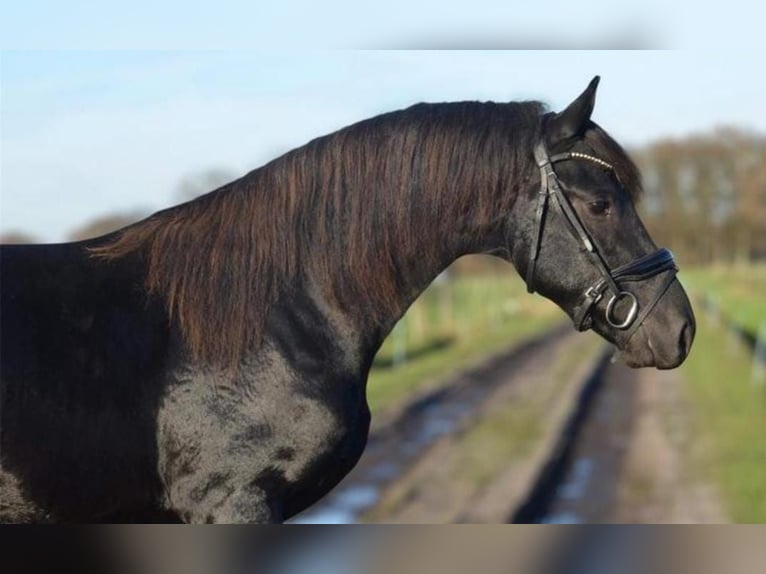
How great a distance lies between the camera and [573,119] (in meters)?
2.81

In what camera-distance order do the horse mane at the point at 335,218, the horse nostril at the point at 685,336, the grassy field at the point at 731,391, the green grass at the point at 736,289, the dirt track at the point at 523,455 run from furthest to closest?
the green grass at the point at 736,289 < the grassy field at the point at 731,391 < the dirt track at the point at 523,455 < the horse nostril at the point at 685,336 < the horse mane at the point at 335,218

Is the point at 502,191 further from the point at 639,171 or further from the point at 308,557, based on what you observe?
the point at 308,557

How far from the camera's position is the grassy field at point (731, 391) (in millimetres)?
13502

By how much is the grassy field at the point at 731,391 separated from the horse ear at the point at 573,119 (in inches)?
344

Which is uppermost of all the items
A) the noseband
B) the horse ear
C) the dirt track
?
the horse ear

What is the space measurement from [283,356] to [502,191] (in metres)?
0.73

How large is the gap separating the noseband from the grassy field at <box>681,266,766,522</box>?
8.54m

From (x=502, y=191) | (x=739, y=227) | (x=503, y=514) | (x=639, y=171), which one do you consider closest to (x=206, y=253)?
(x=502, y=191)

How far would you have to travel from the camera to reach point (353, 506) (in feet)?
40.1

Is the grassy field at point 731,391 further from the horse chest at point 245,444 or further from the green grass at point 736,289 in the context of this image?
the horse chest at point 245,444

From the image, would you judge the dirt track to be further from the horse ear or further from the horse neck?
the horse ear

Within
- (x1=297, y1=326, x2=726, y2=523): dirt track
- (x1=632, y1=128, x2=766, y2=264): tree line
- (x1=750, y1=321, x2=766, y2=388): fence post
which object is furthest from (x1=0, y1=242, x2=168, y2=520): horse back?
(x1=750, y1=321, x2=766, y2=388): fence post

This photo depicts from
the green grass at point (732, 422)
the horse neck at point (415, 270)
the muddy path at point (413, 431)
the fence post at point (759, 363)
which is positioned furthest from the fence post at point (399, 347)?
the horse neck at point (415, 270)

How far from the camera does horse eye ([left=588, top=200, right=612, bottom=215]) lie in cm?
281
